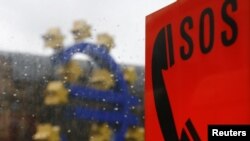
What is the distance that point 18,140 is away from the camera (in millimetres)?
1836

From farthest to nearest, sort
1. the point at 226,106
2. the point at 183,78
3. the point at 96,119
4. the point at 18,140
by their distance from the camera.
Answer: the point at 96,119, the point at 18,140, the point at 183,78, the point at 226,106

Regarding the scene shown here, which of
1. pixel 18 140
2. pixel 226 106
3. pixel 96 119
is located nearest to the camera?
pixel 226 106

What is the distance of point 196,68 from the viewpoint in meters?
0.92

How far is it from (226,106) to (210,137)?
0.07 m

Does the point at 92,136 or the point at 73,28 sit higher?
the point at 73,28

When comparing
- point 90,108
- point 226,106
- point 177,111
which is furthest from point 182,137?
point 90,108

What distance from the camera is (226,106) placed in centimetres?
82

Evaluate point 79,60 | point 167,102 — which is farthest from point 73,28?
point 167,102

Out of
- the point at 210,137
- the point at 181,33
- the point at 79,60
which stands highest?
the point at 79,60

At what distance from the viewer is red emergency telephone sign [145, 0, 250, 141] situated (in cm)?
81

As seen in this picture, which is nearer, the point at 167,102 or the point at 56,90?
the point at 167,102

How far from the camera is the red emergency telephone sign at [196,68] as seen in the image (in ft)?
2.65

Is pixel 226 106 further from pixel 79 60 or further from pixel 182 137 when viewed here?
pixel 79 60

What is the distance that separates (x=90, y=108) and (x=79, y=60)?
0.22m
